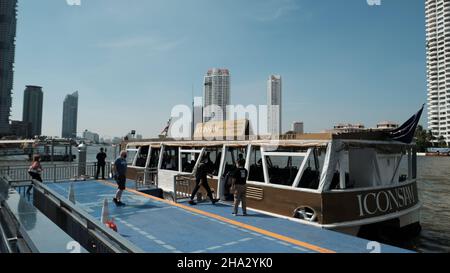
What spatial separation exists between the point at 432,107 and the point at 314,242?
170 metres

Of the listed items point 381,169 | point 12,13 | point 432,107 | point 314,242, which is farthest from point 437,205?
point 432,107

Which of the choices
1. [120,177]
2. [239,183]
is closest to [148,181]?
[120,177]

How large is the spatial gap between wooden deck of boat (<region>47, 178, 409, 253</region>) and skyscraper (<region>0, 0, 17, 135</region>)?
68182 mm

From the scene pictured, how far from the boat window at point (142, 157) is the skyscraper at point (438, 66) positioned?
150 meters

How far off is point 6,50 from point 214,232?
80.5 meters

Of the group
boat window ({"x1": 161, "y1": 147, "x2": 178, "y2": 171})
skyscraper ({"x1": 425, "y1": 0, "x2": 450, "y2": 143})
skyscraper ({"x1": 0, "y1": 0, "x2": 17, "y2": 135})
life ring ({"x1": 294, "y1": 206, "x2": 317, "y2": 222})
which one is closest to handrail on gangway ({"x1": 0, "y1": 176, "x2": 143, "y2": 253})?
life ring ({"x1": 294, "y1": 206, "x2": 317, "y2": 222})

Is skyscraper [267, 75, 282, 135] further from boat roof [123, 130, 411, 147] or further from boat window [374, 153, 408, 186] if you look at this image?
boat window [374, 153, 408, 186]

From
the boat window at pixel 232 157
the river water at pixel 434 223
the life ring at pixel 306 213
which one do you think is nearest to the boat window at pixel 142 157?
the river water at pixel 434 223

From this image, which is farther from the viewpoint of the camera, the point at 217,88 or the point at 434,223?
the point at 217,88

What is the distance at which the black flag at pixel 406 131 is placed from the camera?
11.9m

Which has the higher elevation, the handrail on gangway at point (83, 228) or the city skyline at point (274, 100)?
the city skyline at point (274, 100)

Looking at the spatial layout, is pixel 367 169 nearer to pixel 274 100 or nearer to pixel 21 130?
pixel 274 100

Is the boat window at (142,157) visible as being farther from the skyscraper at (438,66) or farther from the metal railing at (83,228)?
the skyscraper at (438,66)

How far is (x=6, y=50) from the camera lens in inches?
2680
